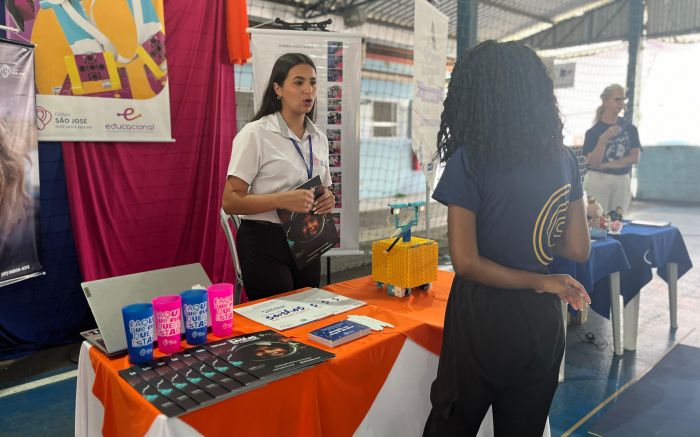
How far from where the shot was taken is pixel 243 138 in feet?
5.46

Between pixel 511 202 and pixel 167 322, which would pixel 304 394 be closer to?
pixel 167 322

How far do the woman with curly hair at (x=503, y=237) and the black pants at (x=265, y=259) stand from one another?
74 cm

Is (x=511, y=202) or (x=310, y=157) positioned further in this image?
(x=310, y=157)

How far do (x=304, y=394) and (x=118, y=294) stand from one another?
0.52 m

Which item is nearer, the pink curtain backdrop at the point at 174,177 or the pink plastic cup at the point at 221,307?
the pink plastic cup at the point at 221,307

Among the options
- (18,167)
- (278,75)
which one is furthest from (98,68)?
(278,75)

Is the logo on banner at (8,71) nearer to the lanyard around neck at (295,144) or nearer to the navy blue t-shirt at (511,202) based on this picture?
the lanyard around neck at (295,144)

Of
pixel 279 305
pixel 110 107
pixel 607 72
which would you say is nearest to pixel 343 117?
pixel 110 107

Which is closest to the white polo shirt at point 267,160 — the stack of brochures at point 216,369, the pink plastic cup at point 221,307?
the pink plastic cup at point 221,307

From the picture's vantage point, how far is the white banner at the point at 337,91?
297 cm

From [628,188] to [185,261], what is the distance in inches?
132

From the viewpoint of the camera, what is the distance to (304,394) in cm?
106

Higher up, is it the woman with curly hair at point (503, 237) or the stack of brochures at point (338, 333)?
the woman with curly hair at point (503, 237)

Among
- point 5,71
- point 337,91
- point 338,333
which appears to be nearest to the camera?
point 338,333
